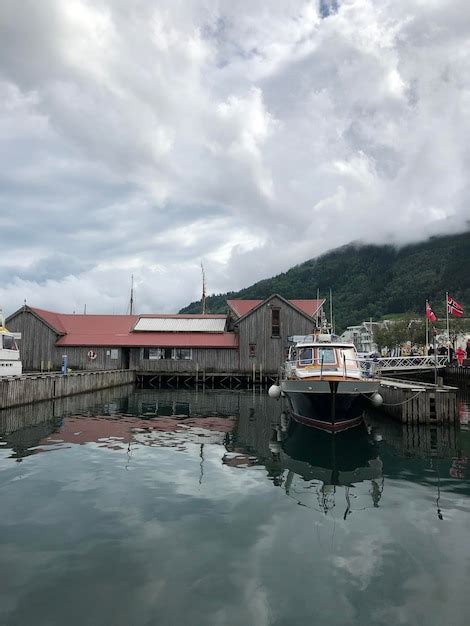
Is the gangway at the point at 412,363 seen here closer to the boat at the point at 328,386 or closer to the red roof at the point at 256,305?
the red roof at the point at 256,305

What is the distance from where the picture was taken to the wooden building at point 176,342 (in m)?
51.7

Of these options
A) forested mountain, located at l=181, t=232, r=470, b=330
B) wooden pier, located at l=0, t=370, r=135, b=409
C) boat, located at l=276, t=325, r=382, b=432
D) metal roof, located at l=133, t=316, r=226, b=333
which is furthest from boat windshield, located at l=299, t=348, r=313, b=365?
forested mountain, located at l=181, t=232, r=470, b=330

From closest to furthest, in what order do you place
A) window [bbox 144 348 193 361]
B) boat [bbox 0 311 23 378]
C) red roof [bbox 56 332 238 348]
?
boat [bbox 0 311 23 378]
red roof [bbox 56 332 238 348]
window [bbox 144 348 193 361]

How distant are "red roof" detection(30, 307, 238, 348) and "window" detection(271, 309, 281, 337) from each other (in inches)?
177

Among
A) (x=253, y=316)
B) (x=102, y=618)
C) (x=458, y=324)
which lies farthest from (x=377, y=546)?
(x=458, y=324)

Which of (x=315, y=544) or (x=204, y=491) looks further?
(x=204, y=491)

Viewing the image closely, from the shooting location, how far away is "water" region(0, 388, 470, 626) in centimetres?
691

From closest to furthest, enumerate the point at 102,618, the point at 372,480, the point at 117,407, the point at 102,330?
the point at 102,618 < the point at 372,480 < the point at 117,407 < the point at 102,330

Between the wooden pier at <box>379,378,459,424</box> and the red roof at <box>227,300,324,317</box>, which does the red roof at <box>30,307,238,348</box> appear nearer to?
the red roof at <box>227,300,324,317</box>

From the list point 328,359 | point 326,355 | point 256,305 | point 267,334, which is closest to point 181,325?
Result: point 256,305

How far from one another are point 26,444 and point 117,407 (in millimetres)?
12983

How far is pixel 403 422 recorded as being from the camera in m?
23.4

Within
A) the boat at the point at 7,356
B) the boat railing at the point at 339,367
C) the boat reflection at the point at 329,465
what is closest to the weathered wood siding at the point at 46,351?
the boat at the point at 7,356

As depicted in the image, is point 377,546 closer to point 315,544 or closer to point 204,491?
point 315,544
